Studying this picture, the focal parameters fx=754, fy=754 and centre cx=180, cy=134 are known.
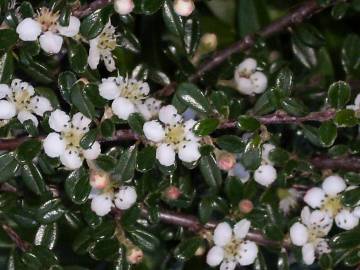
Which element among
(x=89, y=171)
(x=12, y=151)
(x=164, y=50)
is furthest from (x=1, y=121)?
(x=164, y=50)

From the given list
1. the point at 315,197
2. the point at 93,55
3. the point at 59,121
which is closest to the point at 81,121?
the point at 59,121

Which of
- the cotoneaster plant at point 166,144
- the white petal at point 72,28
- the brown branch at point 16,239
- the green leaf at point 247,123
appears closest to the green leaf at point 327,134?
the cotoneaster plant at point 166,144

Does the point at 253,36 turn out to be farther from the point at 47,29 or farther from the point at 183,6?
the point at 47,29

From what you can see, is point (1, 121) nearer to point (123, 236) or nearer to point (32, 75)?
point (32, 75)

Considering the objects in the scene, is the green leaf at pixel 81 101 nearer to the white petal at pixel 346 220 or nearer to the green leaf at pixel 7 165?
the green leaf at pixel 7 165

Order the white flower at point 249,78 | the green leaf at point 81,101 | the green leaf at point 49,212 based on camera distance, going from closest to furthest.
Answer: the green leaf at point 81,101
the green leaf at point 49,212
the white flower at point 249,78

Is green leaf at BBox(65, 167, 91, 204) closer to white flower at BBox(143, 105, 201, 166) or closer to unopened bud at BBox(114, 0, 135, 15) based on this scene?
white flower at BBox(143, 105, 201, 166)
